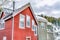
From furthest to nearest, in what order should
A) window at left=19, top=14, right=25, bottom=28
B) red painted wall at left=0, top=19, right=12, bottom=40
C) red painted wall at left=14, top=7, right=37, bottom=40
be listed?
1. window at left=19, top=14, right=25, bottom=28
2. red painted wall at left=14, top=7, right=37, bottom=40
3. red painted wall at left=0, top=19, right=12, bottom=40

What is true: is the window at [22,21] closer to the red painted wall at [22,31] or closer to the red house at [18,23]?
the red house at [18,23]

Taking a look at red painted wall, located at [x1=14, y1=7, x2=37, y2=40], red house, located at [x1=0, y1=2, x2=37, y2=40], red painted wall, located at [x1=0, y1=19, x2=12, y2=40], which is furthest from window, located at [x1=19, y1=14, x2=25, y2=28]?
red painted wall, located at [x1=0, y1=19, x2=12, y2=40]

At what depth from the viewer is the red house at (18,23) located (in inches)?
277

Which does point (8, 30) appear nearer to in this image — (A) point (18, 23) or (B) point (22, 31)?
(A) point (18, 23)

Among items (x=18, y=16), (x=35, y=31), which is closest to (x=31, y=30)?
(x=35, y=31)

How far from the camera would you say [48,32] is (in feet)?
32.7

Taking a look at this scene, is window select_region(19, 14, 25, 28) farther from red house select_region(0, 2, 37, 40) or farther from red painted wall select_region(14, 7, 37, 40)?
red painted wall select_region(14, 7, 37, 40)

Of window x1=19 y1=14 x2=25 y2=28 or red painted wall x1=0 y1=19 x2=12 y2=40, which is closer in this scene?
red painted wall x1=0 y1=19 x2=12 y2=40

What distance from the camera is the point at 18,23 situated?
729 centimetres

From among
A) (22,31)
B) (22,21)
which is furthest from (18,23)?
(22,31)

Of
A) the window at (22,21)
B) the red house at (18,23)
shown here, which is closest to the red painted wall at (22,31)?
the red house at (18,23)

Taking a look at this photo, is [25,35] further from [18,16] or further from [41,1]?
[41,1]

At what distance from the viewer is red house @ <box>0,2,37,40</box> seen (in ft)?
23.1

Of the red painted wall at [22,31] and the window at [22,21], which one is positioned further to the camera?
the window at [22,21]
